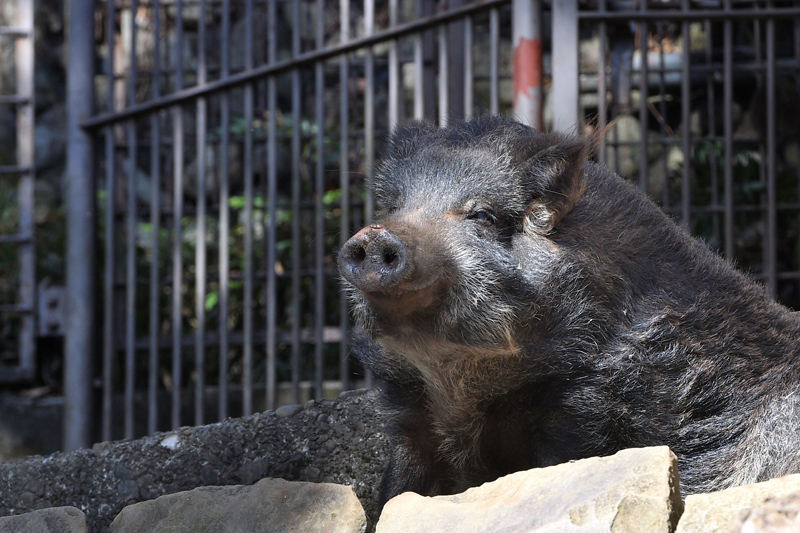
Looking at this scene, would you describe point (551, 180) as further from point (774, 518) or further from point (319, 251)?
point (319, 251)

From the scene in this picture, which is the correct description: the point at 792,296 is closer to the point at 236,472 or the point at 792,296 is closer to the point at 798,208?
the point at 798,208

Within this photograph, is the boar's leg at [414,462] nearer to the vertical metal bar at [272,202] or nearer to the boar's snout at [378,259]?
the boar's snout at [378,259]

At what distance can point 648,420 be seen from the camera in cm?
263

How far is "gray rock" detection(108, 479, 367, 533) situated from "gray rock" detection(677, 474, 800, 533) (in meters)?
0.80

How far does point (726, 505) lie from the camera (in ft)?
5.82

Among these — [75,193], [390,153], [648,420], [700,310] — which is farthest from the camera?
[75,193]

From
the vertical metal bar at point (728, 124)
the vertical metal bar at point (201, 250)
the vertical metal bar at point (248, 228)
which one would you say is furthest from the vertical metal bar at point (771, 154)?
the vertical metal bar at point (201, 250)

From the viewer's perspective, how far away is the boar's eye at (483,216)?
2725mm

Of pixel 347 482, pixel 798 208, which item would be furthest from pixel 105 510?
pixel 798 208

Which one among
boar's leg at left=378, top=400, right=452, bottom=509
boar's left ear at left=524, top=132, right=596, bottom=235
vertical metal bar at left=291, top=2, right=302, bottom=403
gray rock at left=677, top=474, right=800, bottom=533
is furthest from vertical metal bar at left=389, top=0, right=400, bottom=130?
gray rock at left=677, top=474, right=800, bottom=533

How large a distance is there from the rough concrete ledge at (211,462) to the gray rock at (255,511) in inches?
26.7

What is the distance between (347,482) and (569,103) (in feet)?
7.30

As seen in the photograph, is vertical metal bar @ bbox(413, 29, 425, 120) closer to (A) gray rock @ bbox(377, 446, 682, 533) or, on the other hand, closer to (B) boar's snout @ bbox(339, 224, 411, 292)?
(B) boar's snout @ bbox(339, 224, 411, 292)

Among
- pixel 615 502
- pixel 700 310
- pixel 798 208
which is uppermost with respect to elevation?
pixel 798 208
